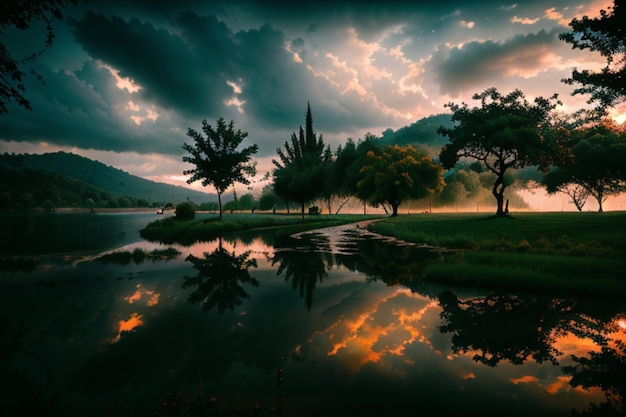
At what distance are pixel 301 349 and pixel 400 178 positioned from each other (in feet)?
147

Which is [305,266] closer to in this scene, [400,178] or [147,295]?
[147,295]

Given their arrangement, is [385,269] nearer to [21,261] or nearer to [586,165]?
[21,261]

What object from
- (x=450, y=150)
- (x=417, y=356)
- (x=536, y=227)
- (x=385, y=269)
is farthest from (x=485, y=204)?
(x=417, y=356)

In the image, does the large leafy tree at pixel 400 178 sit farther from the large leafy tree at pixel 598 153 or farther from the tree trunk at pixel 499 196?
the large leafy tree at pixel 598 153

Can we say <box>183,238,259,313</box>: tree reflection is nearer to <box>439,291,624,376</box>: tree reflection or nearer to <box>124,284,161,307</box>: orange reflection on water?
<box>124,284,161,307</box>: orange reflection on water

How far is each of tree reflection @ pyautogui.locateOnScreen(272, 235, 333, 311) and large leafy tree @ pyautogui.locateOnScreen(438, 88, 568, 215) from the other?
2375cm

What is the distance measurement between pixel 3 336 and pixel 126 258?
33.5ft

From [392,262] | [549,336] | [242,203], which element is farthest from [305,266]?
[242,203]

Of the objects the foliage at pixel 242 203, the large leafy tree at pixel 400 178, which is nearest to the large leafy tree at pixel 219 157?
the large leafy tree at pixel 400 178

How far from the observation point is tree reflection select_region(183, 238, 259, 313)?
895 cm

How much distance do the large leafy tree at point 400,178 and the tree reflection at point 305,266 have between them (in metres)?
30.4

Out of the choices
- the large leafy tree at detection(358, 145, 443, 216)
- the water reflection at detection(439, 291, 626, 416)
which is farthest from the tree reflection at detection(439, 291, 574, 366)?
the large leafy tree at detection(358, 145, 443, 216)

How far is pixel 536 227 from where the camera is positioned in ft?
73.3

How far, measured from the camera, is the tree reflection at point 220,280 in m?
8.95
